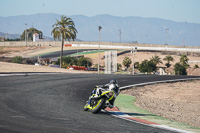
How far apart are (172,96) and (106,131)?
17.7 meters

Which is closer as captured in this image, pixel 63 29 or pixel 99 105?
pixel 99 105

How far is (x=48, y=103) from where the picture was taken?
17.1m

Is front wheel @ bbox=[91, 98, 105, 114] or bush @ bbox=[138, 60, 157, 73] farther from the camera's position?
bush @ bbox=[138, 60, 157, 73]

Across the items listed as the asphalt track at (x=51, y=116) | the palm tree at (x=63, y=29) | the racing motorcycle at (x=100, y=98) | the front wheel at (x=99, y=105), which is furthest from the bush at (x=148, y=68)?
the front wheel at (x=99, y=105)

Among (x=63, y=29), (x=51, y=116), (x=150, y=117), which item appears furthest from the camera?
(x=63, y=29)

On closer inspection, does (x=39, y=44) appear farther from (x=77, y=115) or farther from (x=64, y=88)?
(x=77, y=115)

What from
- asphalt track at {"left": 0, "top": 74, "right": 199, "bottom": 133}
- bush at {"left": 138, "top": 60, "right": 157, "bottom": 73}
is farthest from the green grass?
bush at {"left": 138, "top": 60, "right": 157, "bottom": 73}

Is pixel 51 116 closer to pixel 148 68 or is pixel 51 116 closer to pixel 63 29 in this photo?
pixel 63 29

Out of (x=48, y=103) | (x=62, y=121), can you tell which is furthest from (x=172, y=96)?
(x=62, y=121)

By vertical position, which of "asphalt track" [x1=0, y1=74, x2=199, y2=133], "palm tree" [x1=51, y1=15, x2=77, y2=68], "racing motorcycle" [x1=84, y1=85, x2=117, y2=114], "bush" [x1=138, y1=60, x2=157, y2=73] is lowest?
"asphalt track" [x1=0, y1=74, x2=199, y2=133]

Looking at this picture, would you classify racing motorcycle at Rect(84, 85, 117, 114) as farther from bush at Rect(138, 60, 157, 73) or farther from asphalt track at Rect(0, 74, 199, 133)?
bush at Rect(138, 60, 157, 73)

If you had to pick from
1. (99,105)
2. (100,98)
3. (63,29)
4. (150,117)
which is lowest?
(150,117)

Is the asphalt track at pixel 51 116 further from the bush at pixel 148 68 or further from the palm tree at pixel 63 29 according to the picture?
the bush at pixel 148 68

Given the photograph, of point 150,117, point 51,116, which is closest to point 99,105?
point 51,116
